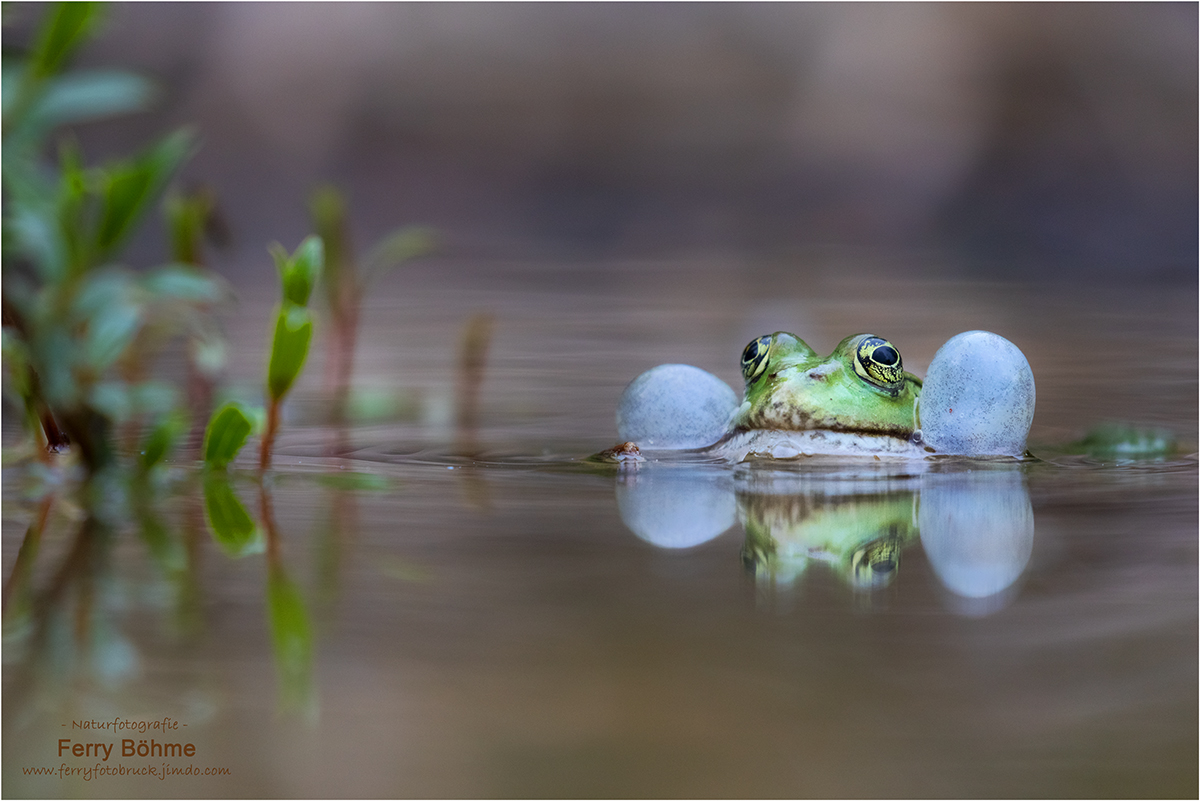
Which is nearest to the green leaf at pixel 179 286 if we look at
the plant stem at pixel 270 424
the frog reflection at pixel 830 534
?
the plant stem at pixel 270 424

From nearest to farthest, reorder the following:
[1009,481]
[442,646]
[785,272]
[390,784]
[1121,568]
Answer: [390,784] → [442,646] → [1121,568] → [1009,481] → [785,272]

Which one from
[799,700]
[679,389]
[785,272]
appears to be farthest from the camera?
[785,272]

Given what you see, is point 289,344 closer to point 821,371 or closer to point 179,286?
point 179,286

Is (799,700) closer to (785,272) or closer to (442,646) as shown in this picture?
(442,646)

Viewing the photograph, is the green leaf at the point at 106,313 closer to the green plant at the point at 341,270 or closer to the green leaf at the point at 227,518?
the green leaf at the point at 227,518

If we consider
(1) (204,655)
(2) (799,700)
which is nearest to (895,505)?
(2) (799,700)

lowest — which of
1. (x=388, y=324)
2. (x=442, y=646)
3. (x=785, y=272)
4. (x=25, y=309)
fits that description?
(x=442, y=646)

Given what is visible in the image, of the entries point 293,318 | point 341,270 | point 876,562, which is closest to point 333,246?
point 341,270
